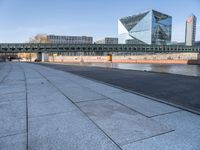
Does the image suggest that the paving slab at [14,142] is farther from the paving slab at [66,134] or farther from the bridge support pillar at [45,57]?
the bridge support pillar at [45,57]

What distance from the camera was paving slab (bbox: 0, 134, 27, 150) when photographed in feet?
10.3

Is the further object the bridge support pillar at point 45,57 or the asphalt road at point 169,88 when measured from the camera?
the bridge support pillar at point 45,57

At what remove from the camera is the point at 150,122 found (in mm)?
4270

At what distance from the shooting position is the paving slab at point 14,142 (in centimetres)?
312

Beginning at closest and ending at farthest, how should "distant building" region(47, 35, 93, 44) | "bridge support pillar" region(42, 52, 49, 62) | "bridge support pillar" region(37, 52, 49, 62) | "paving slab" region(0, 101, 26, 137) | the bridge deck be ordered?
"paving slab" region(0, 101, 26, 137) < "bridge support pillar" region(42, 52, 49, 62) < "bridge support pillar" region(37, 52, 49, 62) < the bridge deck < "distant building" region(47, 35, 93, 44)

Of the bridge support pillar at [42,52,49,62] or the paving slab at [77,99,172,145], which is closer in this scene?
the paving slab at [77,99,172,145]

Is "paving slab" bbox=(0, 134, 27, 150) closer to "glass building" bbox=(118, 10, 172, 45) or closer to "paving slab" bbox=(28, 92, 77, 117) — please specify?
"paving slab" bbox=(28, 92, 77, 117)

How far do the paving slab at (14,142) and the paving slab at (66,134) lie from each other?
0.13m

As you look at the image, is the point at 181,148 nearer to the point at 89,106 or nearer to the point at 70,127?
the point at 70,127

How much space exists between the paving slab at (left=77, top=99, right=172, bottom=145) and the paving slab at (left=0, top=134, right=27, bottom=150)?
1.55 m

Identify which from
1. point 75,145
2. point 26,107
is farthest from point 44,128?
point 26,107

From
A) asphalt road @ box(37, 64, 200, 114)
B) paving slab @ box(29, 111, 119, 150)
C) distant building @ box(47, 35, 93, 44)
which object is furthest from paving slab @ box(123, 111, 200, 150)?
distant building @ box(47, 35, 93, 44)

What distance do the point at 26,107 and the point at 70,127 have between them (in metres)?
2.17

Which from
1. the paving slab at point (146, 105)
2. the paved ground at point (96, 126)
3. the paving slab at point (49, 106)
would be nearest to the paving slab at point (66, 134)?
the paved ground at point (96, 126)
